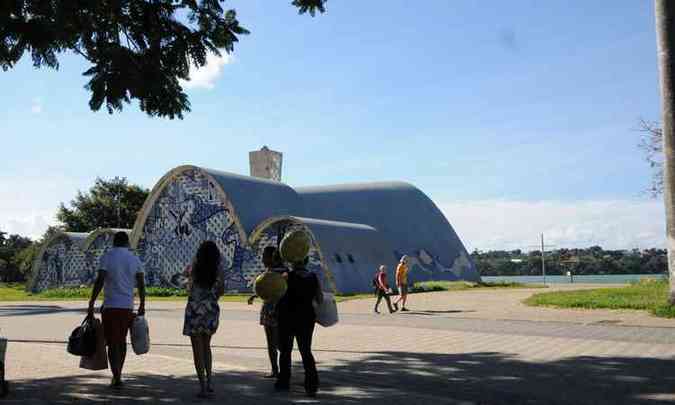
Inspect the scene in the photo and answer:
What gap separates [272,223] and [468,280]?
1567 cm

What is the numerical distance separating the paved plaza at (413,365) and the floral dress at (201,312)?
62 centimetres

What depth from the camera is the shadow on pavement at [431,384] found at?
6168 millimetres

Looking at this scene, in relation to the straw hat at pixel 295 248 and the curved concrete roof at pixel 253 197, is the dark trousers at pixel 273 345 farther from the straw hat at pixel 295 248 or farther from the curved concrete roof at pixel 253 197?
the curved concrete roof at pixel 253 197

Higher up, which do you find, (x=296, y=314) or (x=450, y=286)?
(x=296, y=314)

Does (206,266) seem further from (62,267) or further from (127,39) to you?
(62,267)

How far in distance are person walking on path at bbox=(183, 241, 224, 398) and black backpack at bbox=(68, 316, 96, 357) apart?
3.43 ft

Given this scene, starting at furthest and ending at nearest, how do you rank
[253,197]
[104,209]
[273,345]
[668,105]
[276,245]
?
[104,209] → [253,197] → [276,245] → [668,105] → [273,345]

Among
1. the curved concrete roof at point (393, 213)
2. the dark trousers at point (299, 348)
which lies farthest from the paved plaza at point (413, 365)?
the curved concrete roof at point (393, 213)

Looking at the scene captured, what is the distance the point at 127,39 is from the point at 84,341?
3.64 metres

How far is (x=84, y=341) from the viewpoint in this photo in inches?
269

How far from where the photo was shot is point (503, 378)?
23.5ft

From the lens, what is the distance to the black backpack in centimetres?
680

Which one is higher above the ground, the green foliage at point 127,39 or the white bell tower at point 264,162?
the white bell tower at point 264,162

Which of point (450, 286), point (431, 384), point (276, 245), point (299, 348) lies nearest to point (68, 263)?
point (276, 245)
